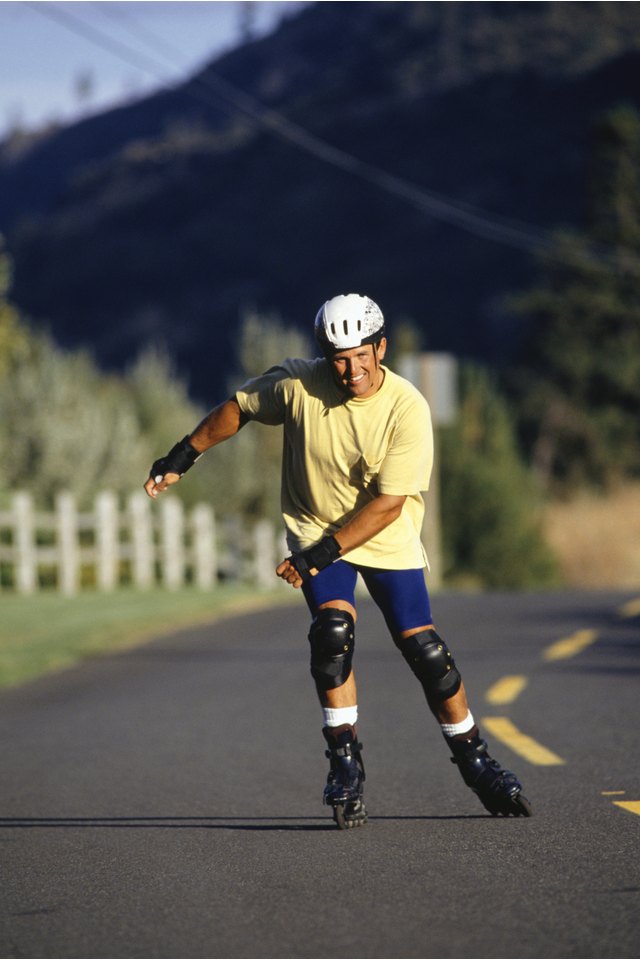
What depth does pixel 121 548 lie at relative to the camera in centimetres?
2806

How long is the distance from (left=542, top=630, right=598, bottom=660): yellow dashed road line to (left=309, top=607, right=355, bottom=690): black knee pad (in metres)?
7.48

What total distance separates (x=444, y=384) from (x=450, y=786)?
3202 cm

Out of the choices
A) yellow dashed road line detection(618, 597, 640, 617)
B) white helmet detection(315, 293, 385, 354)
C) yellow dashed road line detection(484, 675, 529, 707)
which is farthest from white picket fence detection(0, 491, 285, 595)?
white helmet detection(315, 293, 385, 354)

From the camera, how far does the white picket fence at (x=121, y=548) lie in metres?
26.2

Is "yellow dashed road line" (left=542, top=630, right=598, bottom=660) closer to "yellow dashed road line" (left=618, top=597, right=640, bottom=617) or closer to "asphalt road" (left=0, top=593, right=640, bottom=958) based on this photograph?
"asphalt road" (left=0, top=593, right=640, bottom=958)

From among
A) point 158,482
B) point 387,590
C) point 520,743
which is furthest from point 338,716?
point 520,743

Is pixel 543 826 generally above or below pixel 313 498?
below

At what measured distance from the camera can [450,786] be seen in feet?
24.5

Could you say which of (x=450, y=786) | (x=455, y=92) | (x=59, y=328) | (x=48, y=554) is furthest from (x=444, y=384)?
(x=455, y=92)

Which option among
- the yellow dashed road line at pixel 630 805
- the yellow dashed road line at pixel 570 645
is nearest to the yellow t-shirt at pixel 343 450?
the yellow dashed road line at pixel 630 805

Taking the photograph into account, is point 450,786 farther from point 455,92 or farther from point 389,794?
point 455,92

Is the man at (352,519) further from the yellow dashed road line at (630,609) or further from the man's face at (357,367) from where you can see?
the yellow dashed road line at (630,609)

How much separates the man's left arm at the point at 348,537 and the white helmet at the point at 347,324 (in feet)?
1.99

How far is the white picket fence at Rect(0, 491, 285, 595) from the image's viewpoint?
26.2 meters
